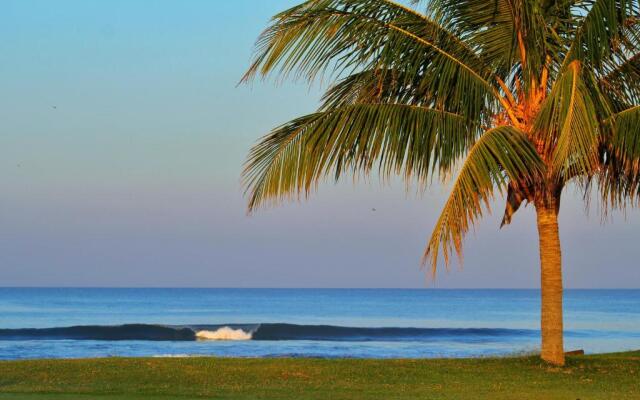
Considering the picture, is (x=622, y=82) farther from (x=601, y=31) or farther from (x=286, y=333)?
(x=286, y=333)

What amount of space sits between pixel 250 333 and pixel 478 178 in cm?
3846

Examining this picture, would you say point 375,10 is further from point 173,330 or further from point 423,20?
point 173,330

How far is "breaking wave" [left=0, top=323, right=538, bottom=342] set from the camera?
4581 cm

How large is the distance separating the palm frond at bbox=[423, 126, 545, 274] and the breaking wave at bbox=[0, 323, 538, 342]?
33444 millimetres

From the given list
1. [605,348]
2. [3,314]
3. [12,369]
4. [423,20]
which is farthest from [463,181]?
[3,314]

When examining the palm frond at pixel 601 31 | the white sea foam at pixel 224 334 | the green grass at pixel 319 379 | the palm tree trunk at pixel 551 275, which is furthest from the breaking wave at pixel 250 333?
the palm frond at pixel 601 31

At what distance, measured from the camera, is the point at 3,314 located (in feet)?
234

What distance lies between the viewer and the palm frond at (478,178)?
41.0ft

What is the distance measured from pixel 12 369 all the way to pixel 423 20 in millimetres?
8580

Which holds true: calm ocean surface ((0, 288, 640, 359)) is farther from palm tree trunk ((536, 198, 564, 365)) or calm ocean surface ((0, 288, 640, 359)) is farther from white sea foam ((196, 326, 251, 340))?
palm tree trunk ((536, 198, 564, 365))

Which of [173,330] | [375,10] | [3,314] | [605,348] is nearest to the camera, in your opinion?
[375,10]

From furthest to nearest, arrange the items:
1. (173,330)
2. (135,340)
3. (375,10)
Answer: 1. (173,330)
2. (135,340)
3. (375,10)

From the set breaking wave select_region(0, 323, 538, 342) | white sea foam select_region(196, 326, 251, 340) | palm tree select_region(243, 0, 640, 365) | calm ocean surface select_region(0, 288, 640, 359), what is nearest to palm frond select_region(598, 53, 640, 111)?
palm tree select_region(243, 0, 640, 365)

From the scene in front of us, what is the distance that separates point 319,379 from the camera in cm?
1375
